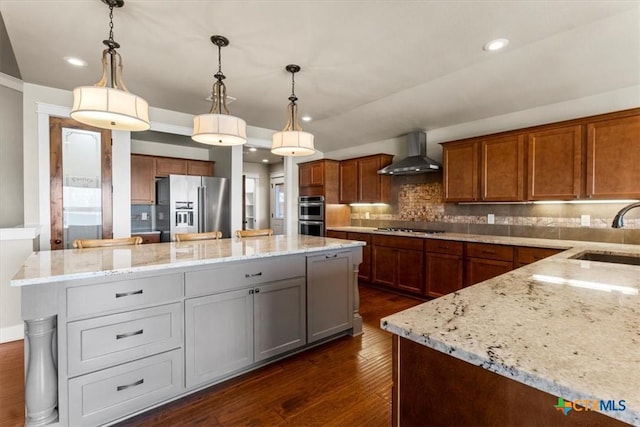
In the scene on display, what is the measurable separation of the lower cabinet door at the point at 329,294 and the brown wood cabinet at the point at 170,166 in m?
4.12

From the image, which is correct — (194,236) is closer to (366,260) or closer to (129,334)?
(129,334)

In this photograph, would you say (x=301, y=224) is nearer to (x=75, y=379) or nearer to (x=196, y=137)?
(x=196, y=137)

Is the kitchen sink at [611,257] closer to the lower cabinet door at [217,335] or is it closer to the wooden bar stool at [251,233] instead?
the lower cabinet door at [217,335]

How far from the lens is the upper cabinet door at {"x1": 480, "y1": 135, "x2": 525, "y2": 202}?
3.33 meters

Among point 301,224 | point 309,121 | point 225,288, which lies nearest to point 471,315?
point 225,288

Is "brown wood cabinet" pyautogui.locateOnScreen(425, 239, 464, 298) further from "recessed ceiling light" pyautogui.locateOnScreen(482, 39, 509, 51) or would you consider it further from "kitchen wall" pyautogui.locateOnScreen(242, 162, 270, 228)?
"kitchen wall" pyautogui.locateOnScreen(242, 162, 270, 228)

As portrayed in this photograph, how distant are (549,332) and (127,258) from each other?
217 centimetres

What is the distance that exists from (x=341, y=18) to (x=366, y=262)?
→ 3411 mm

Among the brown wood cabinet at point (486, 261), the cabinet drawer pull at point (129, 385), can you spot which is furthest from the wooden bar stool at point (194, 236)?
the brown wood cabinet at point (486, 261)

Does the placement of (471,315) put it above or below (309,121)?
below

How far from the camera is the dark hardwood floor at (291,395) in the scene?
1755 mm

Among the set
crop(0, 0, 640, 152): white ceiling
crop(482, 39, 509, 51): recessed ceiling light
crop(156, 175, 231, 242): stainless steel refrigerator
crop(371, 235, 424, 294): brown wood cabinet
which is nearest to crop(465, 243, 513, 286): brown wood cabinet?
crop(371, 235, 424, 294): brown wood cabinet

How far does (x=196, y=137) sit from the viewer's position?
7.84ft

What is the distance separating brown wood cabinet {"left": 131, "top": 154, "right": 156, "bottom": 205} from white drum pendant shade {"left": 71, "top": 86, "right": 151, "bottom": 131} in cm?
353
